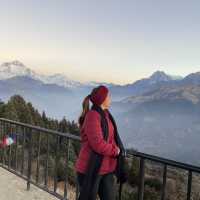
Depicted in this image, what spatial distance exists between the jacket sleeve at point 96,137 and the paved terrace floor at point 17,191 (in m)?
2.80

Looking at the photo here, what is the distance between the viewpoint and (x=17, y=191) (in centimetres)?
657

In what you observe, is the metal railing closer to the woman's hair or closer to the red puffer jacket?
the red puffer jacket

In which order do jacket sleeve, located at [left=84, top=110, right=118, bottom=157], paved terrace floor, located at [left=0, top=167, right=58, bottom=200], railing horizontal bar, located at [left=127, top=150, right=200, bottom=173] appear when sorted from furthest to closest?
paved terrace floor, located at [left=0, top=167, right=58, bottom=200], jacket sleeve, located at [left=84, top=110, right=118, bottom=157], railing horizontal bar, located at [left=127, top=150, right=200, bottom=173]

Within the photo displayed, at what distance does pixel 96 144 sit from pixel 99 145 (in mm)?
30

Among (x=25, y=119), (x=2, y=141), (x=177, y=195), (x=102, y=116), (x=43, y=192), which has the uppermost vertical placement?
(x=102, y=116)

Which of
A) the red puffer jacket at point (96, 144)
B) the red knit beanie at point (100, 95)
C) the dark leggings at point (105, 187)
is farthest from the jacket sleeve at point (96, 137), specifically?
the dark leggings at point (105, 187)

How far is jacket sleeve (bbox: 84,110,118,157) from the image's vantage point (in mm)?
3779

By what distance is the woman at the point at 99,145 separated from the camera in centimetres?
380

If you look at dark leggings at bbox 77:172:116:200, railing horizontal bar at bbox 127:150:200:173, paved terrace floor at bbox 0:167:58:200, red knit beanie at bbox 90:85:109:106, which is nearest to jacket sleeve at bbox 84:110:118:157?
red knit beanie at bbox 90:85:109:106

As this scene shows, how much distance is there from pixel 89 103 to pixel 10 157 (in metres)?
4.37

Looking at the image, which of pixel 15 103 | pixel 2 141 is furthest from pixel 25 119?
pixel 2 141

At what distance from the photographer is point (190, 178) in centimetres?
361

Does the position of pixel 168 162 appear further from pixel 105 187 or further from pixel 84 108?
pixel 84 108

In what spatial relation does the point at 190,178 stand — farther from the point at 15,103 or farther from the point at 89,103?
the point at 15,103
